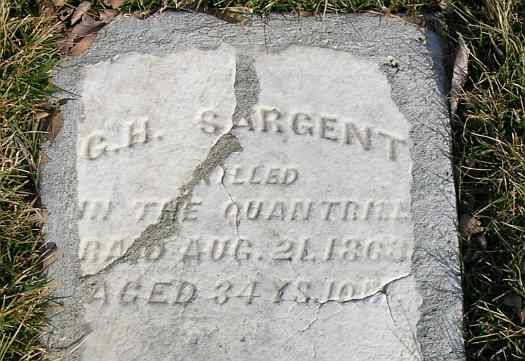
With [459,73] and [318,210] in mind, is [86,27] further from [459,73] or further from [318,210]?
[459,73]

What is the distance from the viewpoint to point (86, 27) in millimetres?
2508

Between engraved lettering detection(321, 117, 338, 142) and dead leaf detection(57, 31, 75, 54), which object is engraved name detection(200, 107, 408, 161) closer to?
engraved lettering detection(321, 117, 338, 142)

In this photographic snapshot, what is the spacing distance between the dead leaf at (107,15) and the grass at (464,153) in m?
0.03

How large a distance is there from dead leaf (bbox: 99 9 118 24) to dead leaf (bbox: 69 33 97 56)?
8 centimetres

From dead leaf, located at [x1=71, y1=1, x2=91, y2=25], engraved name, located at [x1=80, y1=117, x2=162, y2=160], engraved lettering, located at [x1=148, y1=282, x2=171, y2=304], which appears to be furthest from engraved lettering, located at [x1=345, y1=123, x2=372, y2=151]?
dead leaf, located at [x1=71, y1=1, x2=91, y2=25]

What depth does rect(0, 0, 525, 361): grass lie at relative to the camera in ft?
7.31

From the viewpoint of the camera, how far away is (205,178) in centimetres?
230

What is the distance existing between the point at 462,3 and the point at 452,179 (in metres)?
0.67

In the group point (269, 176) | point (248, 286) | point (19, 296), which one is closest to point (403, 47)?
point (269, 176)

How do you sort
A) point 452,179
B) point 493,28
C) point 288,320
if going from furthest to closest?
1. point 493,28
2. point 452,179
3. point 288,320

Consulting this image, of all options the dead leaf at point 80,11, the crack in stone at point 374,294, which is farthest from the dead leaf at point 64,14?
the crack in stone at point 374,294

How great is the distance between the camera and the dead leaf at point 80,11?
2.54 meters

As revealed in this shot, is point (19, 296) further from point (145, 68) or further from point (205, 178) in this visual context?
point (145, 68)

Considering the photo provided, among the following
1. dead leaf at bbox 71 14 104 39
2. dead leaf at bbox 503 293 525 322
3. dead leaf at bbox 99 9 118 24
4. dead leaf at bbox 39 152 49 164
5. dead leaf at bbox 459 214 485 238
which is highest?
dead leaf at bbox 99 9 118 24
